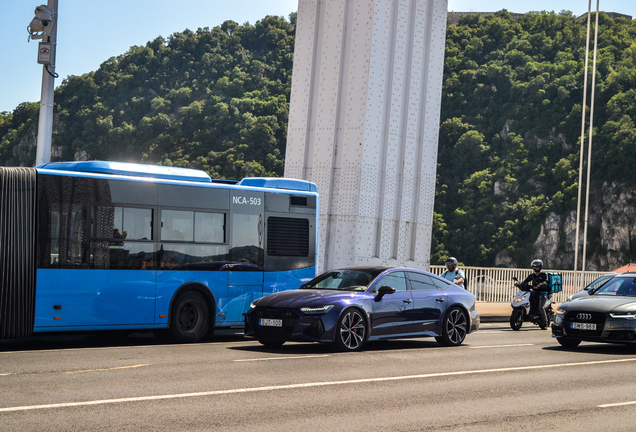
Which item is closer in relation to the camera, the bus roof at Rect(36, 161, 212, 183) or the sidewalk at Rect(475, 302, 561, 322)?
the bus roof at Rect(36, 161, 212, 183)

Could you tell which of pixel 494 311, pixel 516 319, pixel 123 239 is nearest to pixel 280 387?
pixel 123 239

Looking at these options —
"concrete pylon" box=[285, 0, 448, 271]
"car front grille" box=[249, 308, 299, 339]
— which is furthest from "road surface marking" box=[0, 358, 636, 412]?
"concrete pylon" box=[285, 0, 448, 271]

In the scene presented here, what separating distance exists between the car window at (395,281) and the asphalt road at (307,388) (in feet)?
3.50

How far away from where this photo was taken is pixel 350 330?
12.0m

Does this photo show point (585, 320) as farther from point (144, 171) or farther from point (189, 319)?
point (144, 171)

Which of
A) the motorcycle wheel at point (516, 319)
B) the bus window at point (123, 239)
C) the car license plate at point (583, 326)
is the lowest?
the motorcycle wheel at point (516, 319)

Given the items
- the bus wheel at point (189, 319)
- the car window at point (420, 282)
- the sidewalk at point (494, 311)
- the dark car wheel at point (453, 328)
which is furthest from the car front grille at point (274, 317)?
the sidewalk at point (494, 311)

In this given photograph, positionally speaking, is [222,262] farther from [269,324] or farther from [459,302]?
[459,302]

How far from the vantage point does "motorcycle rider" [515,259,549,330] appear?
17766 millimetres

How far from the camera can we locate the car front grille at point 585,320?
13.0 metres

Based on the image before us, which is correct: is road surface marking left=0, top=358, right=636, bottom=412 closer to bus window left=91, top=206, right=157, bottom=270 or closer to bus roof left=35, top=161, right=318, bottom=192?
bus window left=91, top=206, right=157, bottom=270

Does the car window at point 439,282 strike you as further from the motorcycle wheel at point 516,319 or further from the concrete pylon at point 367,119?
the concrete pylon at point 367,119

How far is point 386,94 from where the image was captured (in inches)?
972

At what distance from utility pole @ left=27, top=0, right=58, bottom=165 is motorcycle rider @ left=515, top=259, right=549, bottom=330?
1091 centimetres
